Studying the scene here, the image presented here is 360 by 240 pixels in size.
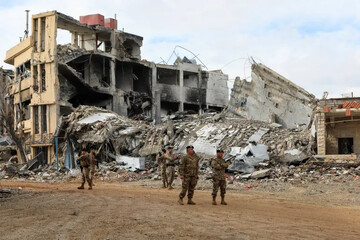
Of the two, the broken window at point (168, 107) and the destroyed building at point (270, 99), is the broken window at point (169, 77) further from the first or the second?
the destroyed building at point (270, 99)

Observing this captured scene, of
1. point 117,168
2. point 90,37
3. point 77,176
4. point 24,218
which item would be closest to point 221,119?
point 117,168

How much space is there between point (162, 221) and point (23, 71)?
1322 inches

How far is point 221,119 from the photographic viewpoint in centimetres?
2927

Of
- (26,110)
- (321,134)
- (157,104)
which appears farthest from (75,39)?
(321,134)

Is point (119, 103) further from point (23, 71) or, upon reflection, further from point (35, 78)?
point (23, 71)

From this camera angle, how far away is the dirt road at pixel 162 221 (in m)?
6.73

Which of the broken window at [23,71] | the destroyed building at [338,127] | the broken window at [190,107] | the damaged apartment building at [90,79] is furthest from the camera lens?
the broken window at [190,107]

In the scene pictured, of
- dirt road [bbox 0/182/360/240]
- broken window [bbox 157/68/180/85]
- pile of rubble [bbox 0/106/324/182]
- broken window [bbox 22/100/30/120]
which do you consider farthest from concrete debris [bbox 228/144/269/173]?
broken window [bbox 157/68/180/85]

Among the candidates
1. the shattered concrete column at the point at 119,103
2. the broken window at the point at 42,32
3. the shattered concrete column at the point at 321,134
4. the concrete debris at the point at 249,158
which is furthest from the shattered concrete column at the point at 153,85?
the shattered concrete column at the point at 321,134

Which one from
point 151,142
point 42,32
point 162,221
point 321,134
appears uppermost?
point 42,32

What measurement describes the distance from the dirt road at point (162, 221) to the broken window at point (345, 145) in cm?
1170

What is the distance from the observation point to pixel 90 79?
38.4 metres

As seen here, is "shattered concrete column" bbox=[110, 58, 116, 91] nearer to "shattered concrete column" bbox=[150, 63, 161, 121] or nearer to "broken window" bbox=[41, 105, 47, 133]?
"shattered concrete column" bbox=[150, 63, 161, 121]

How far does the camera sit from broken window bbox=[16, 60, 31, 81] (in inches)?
1464
